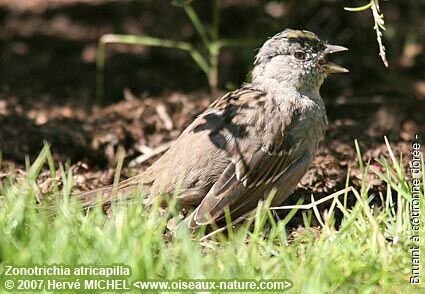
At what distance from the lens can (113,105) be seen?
7.62 metres

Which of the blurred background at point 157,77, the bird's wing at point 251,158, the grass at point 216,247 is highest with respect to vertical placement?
the blurred background at point 157,77

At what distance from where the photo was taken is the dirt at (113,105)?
6246mm

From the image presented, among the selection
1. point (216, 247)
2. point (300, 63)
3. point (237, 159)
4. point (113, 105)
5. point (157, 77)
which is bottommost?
point (216, 247)

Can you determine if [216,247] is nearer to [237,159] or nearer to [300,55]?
[237,159]

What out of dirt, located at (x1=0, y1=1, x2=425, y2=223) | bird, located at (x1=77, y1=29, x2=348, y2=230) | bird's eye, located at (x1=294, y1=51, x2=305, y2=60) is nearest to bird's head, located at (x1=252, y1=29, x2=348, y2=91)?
bird's eye, located at (x1=294, y1=51, x2=305, y2=60)

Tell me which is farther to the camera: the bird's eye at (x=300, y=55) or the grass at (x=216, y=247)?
the bird's eye at (x=300, y=55)

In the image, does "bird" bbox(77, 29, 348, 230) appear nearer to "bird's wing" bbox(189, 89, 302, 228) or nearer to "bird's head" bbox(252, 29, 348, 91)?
"bird's wing" bbox(189, 89, 302, 228)

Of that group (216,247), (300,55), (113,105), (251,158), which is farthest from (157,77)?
(216,247)

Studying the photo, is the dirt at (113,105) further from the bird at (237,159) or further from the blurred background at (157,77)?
the bird at (237,159)

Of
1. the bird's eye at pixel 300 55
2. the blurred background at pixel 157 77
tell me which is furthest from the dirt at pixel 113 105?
the bird's eye at pixel 300 55

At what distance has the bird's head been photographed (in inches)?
222

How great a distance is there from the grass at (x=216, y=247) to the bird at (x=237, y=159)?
14.9 inches

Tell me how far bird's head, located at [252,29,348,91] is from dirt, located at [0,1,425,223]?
0.65 meters

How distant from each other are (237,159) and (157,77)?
137 inches
